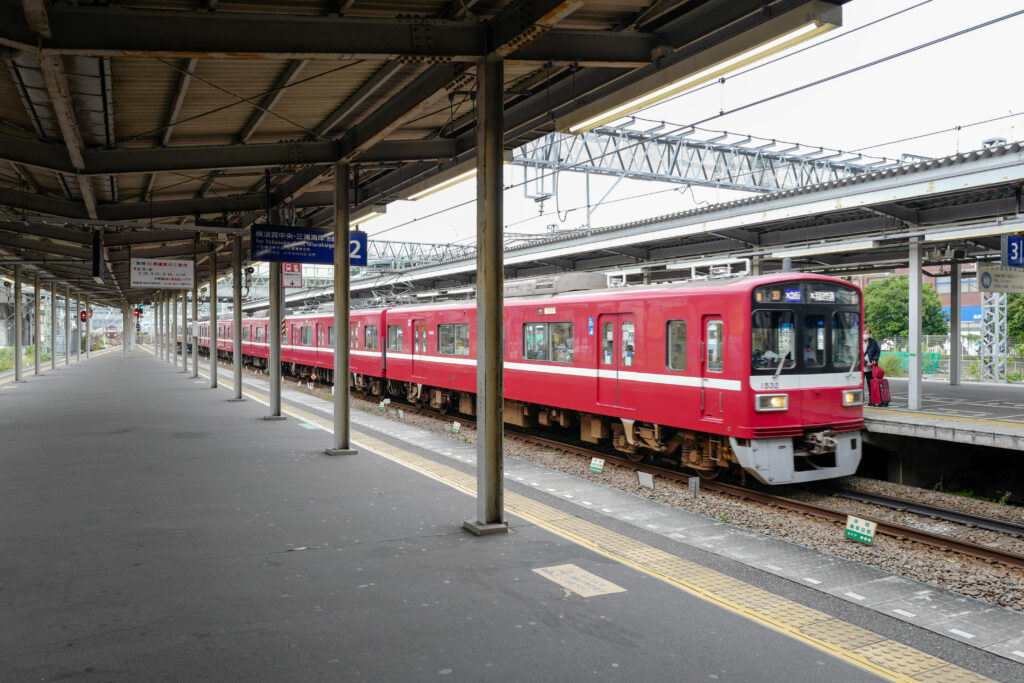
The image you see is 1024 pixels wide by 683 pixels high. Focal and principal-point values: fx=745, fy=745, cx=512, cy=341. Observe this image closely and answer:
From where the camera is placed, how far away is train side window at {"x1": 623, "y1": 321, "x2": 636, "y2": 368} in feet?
33.0

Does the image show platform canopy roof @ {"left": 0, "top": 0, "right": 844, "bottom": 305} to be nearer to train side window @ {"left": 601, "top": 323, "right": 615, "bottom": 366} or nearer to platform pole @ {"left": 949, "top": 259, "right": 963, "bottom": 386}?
train side window @ {"left": 601, "top": 323, "right": 615, "bottom": 366}

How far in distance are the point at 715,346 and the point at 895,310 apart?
36.7 meters

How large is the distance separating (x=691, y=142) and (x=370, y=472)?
60.0 feet

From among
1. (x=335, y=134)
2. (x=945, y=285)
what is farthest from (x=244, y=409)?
(x=945, y=285)

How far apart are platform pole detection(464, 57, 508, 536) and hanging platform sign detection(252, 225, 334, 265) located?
566 cm

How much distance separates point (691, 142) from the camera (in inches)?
924

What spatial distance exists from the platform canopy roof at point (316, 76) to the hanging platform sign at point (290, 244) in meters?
→ 0.78

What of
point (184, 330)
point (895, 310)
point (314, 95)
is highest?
point (314, 95)

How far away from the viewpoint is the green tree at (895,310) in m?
38.0

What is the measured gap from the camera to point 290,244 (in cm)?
1145

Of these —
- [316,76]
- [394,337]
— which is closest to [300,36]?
[316,76]

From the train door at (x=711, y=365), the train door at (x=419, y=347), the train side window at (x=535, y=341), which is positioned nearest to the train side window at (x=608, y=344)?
the train side window at (x=535, y=341)

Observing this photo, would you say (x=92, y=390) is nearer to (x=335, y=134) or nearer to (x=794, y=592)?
(x=335, y=134)

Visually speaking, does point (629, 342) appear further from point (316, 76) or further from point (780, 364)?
point (316, 76)
